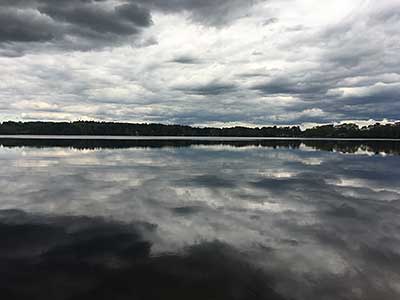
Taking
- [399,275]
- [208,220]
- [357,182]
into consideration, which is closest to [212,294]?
[399,275]

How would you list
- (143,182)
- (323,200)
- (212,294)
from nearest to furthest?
(212,294), (323,200), (143,182)

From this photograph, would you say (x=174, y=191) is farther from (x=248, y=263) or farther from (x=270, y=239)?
(x=248, y=263)

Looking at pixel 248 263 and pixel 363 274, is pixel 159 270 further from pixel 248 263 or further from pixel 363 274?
pixel 363 274

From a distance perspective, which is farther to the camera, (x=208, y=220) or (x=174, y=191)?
(x=174, y=191)

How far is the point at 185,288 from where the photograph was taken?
873 cm

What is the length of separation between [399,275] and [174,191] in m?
14.5

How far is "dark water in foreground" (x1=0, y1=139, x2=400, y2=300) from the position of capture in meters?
8.84

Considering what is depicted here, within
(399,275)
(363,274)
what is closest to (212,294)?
(363,274)

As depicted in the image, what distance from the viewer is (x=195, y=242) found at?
40.2ft

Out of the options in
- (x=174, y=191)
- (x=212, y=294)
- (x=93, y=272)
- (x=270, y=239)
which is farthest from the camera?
(x=174, y=191)

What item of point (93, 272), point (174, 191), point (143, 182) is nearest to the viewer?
point (93, 272)

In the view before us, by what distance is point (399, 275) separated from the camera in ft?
31.9

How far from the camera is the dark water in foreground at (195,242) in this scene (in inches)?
348

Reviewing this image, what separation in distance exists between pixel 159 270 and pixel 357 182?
75.8ft
